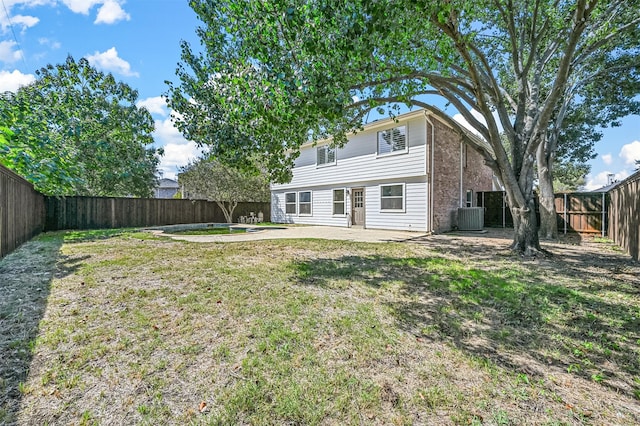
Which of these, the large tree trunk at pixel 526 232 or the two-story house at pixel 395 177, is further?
the two-story house at pixel 395 177

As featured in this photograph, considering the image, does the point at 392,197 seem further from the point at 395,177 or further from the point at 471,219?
the point at 471,219

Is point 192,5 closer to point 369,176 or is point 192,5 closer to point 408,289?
point 408,289

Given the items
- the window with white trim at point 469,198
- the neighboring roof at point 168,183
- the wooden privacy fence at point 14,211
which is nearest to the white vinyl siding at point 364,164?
the window with white trim at point 469,198

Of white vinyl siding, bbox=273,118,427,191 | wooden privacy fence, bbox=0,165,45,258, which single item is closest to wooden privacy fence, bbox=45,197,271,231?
wooden privacy fence, bbox=0,165,45,258

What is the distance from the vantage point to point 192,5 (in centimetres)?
606

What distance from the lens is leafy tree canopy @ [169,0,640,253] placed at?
479 centimetres

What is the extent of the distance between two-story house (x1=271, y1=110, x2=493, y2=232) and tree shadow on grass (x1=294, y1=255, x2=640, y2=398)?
273 inches

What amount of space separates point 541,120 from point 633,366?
21.2 ft

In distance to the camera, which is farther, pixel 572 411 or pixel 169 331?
pixel 169 331

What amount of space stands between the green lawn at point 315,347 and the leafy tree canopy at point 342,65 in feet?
10.5

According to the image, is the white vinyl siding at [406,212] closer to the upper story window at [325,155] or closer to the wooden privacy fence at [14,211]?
the upper story window at [325,155]

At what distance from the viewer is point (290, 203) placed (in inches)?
750

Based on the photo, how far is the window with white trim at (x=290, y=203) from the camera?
18.7m

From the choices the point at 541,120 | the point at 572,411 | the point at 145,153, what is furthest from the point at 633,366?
the point at 145,153
